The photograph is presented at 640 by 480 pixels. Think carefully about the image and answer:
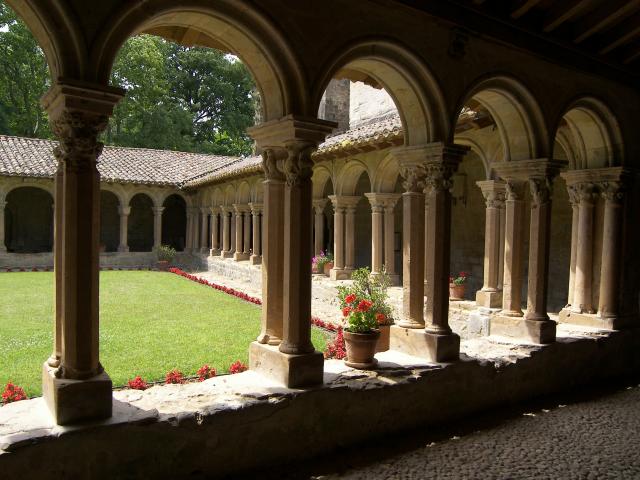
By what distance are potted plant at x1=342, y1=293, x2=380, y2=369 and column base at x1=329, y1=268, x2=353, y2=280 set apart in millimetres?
8399

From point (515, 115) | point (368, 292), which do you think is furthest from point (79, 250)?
point (515, 115)

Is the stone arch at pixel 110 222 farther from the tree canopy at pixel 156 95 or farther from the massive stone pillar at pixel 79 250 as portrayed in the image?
the massive stone pillar at pixel 79 250

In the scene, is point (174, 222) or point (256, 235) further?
point (174, 222)

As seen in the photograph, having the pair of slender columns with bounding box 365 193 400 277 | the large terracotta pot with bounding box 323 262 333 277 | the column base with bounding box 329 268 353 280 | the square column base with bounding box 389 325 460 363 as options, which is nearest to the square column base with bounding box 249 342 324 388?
the square column base with bounding box 389 325 460 363

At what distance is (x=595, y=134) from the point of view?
21.2 ft

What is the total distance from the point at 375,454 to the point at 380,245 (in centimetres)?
829

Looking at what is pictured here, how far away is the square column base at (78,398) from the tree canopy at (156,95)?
23916mm

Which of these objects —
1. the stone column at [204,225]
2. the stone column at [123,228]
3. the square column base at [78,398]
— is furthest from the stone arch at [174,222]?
the square column base at [78,398]

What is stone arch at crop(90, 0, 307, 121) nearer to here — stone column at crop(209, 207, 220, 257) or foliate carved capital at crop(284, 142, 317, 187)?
foliate carved capital at crop(284, 142, 317, 187)

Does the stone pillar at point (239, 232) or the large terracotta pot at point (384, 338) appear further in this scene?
the stone pillar at point (239, 232)

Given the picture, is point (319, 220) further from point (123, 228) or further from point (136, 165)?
point (136, 165)

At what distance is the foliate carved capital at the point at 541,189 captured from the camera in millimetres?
5734

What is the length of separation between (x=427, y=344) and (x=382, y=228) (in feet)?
24.7

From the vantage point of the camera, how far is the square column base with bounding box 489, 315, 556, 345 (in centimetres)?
573
